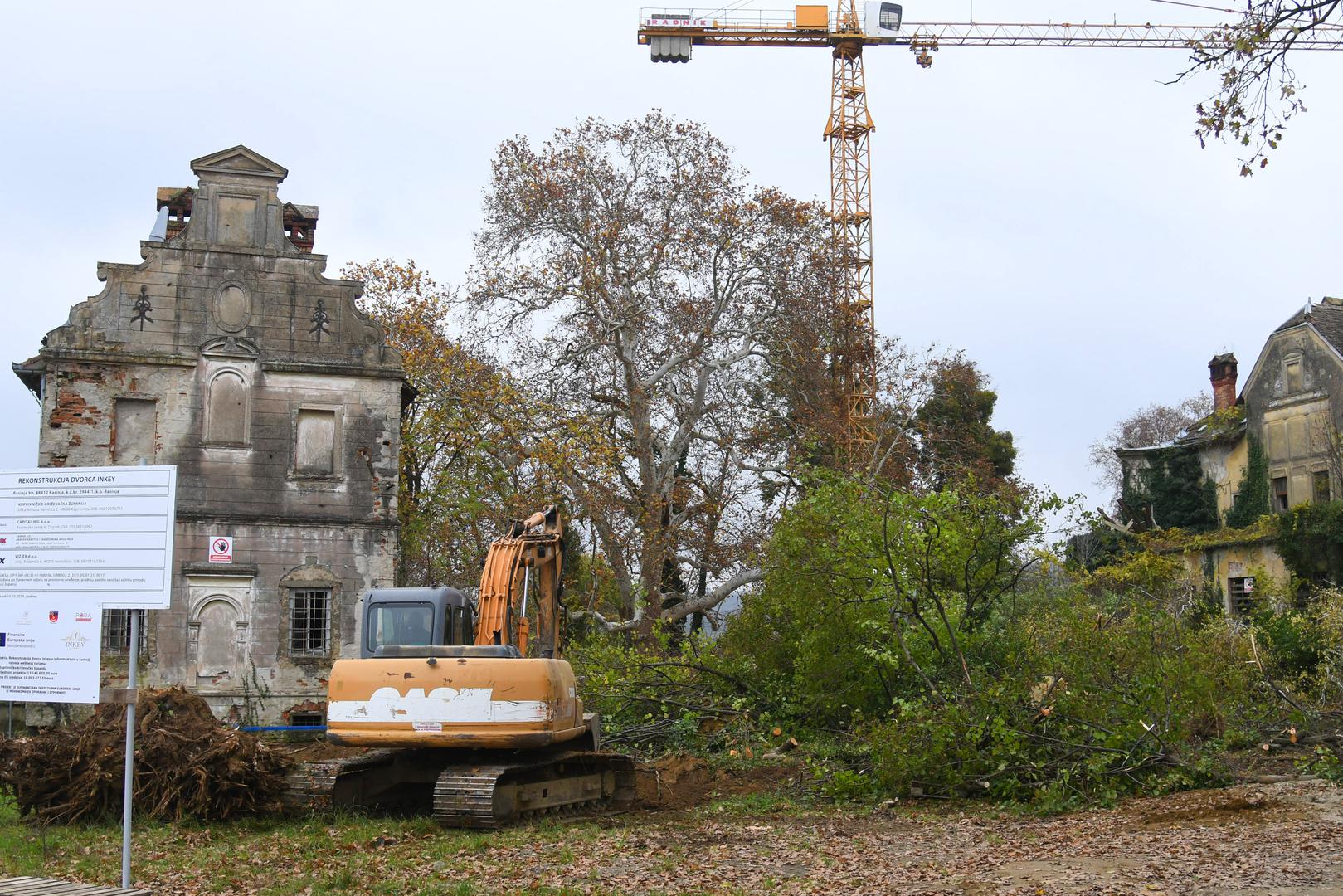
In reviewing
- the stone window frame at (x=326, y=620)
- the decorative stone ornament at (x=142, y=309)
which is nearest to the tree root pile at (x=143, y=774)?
the stone window frame at (x=326, y=620)

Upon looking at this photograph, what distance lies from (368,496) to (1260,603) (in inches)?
822

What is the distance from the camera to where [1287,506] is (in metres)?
38.5

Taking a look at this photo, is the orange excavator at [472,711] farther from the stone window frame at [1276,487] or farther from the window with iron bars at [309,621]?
the stone window frame at [1276,487]

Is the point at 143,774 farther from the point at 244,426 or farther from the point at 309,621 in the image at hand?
the point at 244,426

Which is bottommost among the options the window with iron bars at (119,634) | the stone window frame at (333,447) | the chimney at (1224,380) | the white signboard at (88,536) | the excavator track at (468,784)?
the excavator track at (468,784)

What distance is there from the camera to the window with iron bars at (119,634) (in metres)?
23.9

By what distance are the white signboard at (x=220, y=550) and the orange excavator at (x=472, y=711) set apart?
34.5 ft

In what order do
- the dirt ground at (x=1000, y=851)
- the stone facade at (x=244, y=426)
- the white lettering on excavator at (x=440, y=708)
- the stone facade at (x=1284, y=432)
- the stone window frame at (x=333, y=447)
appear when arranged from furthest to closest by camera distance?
1. the stone facade at (x=1284, y=432)
2. the stone window frame at (x=333, y=447)
3. the stone facade at (x=244, y=426)
4. the white lettering on excavator at (x=440, y=708)
5. the dirt ground at (x=1000, y=851)

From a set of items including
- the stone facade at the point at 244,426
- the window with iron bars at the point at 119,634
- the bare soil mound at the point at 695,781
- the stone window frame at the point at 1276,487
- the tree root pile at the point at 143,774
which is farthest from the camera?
the stone window frame at the point at 1276,487

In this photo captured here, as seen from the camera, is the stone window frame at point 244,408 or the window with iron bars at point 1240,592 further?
the window with iron bars at point 1240,592

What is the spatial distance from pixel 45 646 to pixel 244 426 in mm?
16504

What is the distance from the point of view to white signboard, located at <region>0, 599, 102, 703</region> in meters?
8.91

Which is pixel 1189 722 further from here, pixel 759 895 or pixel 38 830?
pixel 38 830

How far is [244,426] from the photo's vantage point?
25.0 m
